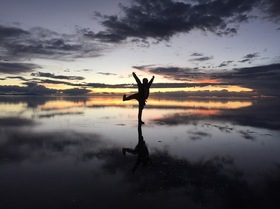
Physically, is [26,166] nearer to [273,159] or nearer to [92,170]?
[92,170]

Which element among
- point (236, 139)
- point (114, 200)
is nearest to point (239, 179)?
point (114, 200)

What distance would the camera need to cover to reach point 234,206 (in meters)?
7.36

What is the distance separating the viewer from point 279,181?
938 centimetres

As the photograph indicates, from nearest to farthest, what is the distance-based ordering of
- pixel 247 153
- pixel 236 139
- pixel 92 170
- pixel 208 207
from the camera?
1. pixel 208 207
2. pixel 92 170
3. pixel 247 153
4. pixel 236 139

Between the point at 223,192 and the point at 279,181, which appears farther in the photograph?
the point at 279,181

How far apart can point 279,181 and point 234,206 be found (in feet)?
10.1

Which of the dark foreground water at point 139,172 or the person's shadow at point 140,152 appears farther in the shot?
the person's shadow at point 140,152

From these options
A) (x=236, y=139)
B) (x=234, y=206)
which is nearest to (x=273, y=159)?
(x=236, y=139)

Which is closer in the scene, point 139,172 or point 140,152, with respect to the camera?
point 139,172

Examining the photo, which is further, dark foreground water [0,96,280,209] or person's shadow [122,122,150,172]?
person's shadow [122,122,150,172]

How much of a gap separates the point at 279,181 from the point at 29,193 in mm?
8422

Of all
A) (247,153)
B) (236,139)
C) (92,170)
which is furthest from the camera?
(236,139)

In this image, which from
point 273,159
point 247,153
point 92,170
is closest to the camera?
point 92,170

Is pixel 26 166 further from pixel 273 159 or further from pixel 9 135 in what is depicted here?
pixel 273 159
